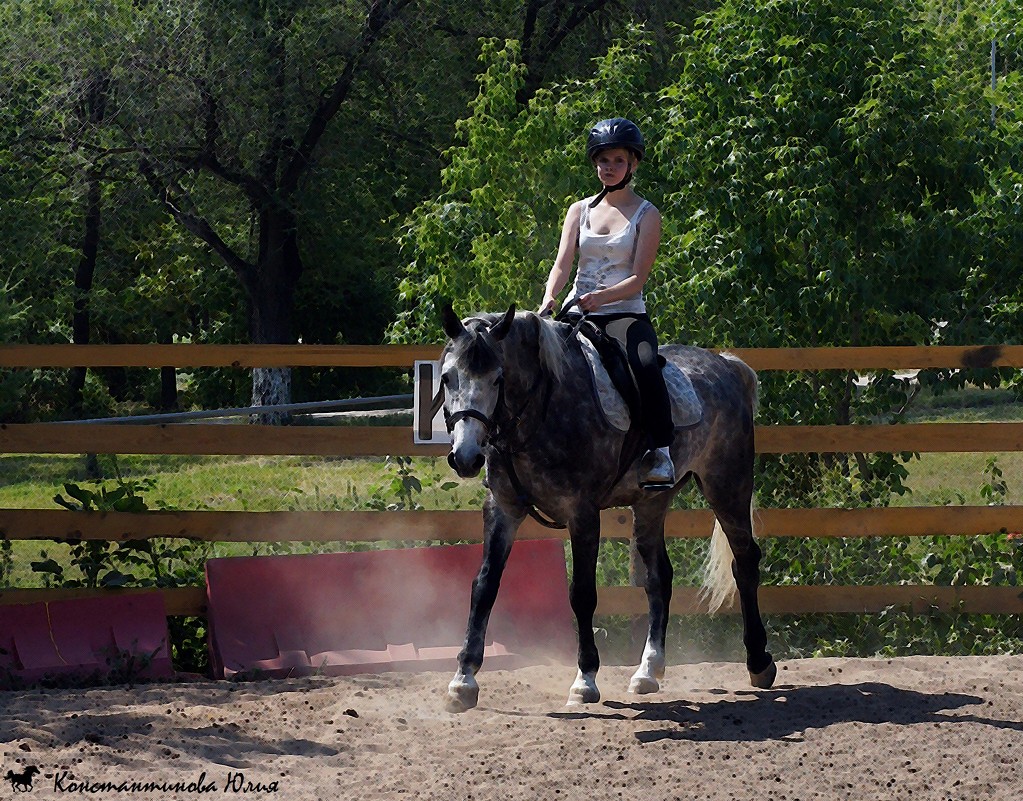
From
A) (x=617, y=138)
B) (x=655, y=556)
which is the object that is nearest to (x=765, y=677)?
(x=655, y=556)

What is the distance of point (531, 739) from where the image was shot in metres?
5.71

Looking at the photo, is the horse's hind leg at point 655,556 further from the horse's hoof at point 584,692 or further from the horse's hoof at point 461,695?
the horse's hoof at point 461,695

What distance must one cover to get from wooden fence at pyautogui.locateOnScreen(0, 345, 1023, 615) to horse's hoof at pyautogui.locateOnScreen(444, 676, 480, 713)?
1582mm

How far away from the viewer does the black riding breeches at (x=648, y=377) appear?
21.1 ft

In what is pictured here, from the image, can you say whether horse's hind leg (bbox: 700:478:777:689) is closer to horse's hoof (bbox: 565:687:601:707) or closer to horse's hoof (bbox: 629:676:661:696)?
horse's hoof (bbox: 629:676:661:696)

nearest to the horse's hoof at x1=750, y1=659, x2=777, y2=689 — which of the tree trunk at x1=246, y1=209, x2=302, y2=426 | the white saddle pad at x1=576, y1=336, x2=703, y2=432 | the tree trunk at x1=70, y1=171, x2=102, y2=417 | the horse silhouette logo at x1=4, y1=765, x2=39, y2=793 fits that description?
the white saddle pad at x1=576, y1=336, x2=703, y2=432

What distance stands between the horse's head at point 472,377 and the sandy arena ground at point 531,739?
1.20 meters

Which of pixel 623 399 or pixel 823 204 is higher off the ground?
pixel 823 204

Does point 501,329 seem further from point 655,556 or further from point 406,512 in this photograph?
point 406,512

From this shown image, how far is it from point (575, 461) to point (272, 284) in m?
20.1

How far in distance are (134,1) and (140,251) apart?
10837mm

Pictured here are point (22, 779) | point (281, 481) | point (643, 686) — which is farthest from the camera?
point (281, 481)

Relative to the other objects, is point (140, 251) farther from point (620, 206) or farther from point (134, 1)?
point (620, 206)

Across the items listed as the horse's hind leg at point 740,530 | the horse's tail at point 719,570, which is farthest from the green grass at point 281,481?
the horse's hind leg at point 740,530
